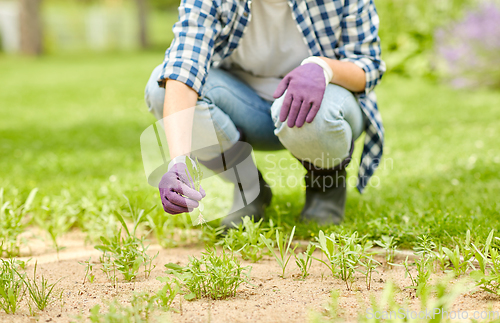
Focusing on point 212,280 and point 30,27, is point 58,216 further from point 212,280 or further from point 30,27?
point 30,27

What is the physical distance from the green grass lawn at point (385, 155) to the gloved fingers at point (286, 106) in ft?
1.35

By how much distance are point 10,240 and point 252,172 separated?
954 millimetres

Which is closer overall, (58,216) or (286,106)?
(286,106)

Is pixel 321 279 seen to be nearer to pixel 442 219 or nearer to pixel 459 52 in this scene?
pixel 442 219

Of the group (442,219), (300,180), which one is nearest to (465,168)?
(300,180)

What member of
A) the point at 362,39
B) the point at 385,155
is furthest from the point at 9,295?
the point at 385,155

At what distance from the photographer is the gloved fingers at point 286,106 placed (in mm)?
1531

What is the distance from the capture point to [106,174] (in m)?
2.95

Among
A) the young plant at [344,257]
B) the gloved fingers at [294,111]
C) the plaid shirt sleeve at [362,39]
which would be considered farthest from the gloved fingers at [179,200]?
the plaid shirt sleeve at [362,39]

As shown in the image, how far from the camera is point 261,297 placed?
1217 mm

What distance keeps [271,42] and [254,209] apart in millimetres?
691

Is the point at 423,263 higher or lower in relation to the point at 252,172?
lower

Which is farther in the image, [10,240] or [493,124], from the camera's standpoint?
[493,124]

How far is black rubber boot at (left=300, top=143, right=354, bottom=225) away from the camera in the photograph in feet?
6.15
